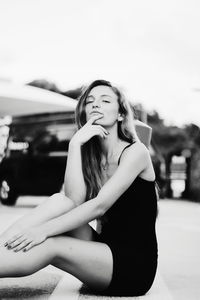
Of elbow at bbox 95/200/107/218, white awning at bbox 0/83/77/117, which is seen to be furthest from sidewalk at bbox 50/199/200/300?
white awning at bbox 0/83/77/117

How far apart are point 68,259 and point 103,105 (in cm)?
126

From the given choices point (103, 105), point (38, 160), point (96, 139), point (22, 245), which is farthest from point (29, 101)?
point (22, 245)

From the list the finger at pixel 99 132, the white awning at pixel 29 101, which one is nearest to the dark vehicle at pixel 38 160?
the white awning at pixel 29 101

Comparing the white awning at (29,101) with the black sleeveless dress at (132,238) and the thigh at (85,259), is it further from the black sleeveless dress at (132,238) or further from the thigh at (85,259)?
the thigh at (85,259)

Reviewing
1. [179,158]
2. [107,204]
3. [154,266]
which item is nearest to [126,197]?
[107,204]

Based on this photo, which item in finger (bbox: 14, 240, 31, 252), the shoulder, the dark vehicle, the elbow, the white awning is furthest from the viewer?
the white awning

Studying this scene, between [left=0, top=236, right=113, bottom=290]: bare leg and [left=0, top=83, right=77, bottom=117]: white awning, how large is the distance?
11.5 m

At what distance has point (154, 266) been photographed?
4.33 m

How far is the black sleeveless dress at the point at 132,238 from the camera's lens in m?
4.22

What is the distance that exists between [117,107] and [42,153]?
10302mm

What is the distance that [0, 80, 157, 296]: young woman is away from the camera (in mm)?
4020

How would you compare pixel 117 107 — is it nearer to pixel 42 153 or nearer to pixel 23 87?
pixel 42 153

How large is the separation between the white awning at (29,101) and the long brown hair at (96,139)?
10697 mm

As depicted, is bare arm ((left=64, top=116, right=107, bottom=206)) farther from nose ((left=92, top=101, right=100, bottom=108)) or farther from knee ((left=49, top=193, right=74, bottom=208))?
knee ((left=49, top=193, right=74, bottom=208))
